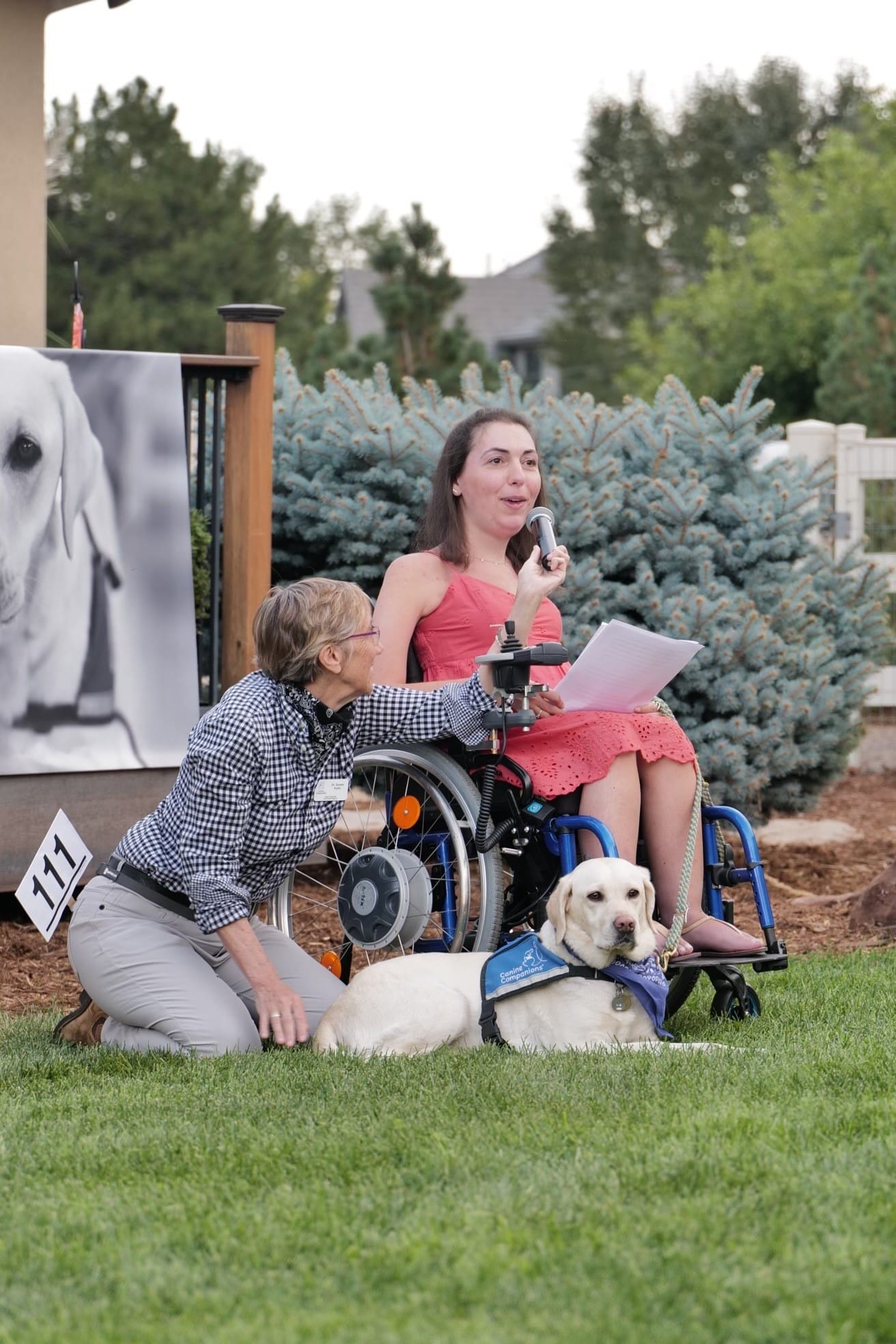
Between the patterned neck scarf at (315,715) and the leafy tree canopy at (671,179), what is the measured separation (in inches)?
1920

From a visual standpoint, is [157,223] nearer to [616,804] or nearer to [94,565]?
[94,565]

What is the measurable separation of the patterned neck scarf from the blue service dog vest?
68 centimetres

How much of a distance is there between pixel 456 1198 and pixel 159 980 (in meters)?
1.54

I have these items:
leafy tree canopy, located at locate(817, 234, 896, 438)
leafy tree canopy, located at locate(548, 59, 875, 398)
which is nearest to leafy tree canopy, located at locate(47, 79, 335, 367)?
leafy tree canopy, located at locate(817, 234, 896, 438)

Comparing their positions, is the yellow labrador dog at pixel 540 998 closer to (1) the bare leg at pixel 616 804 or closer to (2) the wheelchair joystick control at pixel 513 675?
(1) the bare leg at pixel 616 804

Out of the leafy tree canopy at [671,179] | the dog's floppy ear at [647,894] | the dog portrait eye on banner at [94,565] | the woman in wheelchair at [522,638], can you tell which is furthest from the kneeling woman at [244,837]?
the leafy tree canopy at [671,179]

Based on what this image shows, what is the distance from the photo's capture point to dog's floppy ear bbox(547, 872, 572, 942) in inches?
152

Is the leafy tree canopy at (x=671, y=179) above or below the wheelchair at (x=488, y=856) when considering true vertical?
above

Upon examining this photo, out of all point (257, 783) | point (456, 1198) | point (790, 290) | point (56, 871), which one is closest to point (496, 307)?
point (790, 290)

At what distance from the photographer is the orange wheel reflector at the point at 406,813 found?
445cm

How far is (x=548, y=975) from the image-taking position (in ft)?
12.6

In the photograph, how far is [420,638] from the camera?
15.5 feet

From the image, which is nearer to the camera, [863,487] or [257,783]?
[257,783]

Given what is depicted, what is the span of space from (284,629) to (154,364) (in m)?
2.28
